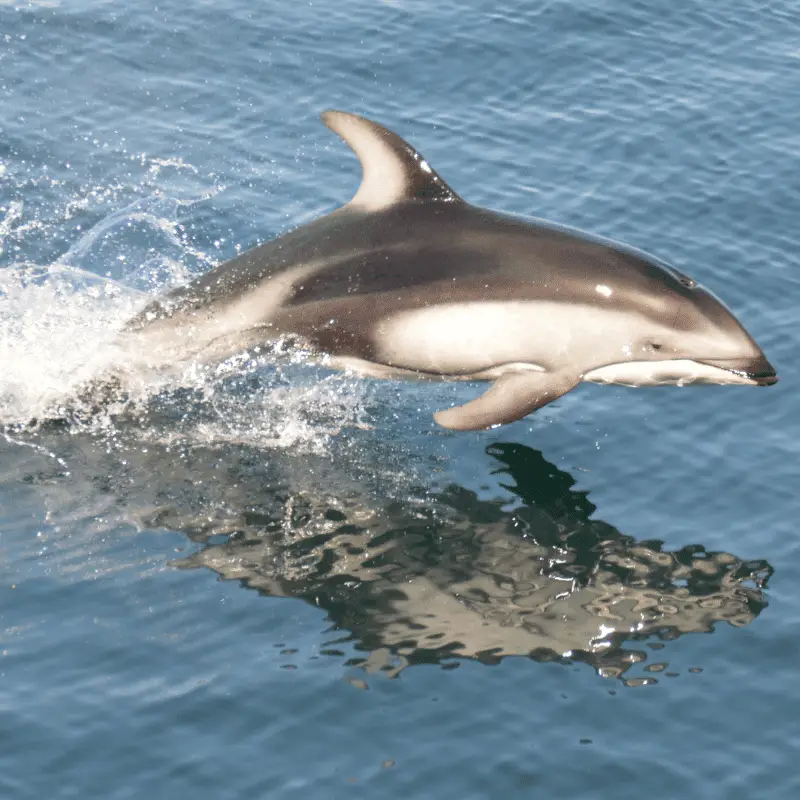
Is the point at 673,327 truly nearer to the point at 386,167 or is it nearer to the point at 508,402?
the point at 508,402

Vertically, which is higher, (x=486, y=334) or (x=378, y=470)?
A: (x=486, y=334)

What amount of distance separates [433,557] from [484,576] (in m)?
0.56

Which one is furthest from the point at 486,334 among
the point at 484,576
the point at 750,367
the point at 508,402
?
the point at 750,367

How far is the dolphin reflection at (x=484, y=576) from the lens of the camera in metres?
13.4

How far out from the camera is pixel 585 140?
75.4ft

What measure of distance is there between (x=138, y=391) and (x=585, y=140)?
9.52 metres

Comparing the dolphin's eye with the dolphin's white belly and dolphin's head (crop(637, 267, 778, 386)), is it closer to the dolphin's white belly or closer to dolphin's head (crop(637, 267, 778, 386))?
dolphin's head (crop(637, 267, 778, 386))

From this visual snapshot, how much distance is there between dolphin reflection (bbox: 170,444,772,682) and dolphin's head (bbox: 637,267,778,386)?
5.98ft

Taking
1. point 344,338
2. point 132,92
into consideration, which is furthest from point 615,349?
point 132,92

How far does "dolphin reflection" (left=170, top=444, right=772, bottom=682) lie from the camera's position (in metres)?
13.4

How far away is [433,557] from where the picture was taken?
14.6 m

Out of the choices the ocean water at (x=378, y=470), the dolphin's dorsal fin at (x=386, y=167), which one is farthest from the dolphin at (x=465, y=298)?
the ocean water at (x=378, y=470)

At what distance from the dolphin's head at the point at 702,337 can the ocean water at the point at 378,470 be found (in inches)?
64.3

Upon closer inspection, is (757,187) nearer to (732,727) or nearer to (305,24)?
(305,24)
